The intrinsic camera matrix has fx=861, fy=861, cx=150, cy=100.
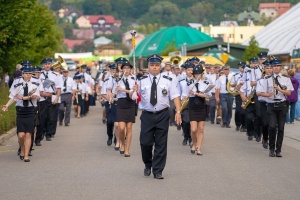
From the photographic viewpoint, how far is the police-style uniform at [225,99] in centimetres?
2575

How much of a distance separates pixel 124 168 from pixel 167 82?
6.26ft

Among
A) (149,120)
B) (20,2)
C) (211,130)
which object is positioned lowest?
(211,130)

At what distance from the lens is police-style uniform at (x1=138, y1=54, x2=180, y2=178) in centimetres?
1385

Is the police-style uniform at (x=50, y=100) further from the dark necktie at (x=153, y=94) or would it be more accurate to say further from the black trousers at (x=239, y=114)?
the dark necktie at (x=153, y=94)

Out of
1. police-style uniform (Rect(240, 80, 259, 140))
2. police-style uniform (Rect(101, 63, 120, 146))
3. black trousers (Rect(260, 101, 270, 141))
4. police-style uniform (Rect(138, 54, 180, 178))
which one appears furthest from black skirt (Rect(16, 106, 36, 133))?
police-style uniform (Rect(240, 80, 259, 140))

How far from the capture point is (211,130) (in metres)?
24.3

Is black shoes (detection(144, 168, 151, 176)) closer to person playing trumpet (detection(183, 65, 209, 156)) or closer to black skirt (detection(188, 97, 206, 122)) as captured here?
person playing trumpet (detection(183, 65, 209, 156))

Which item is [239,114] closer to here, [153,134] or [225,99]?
[225,99]

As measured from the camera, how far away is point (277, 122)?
1672 centimetres

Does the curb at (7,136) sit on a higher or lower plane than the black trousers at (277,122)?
lower

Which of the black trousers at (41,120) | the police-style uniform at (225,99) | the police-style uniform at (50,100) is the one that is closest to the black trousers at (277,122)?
the black trousers at (41,120)

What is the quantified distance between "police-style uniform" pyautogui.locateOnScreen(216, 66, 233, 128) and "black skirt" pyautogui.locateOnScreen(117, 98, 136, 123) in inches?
343

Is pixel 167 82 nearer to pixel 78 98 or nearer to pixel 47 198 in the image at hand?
pixel 47 198

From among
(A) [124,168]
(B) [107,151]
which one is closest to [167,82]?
(A) [124,168]
